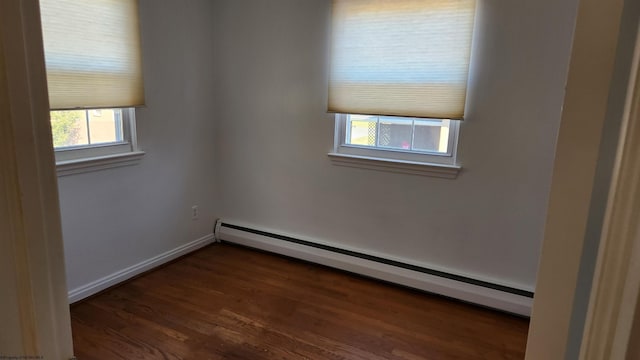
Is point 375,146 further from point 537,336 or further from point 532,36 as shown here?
point 537,336

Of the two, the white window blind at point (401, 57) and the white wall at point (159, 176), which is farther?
the white wall at point (159, 176)

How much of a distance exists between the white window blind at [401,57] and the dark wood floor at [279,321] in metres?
1.24

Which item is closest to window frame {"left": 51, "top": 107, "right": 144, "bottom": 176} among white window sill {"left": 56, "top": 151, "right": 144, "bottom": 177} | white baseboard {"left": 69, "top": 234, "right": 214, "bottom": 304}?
white window sill {"left": 56, "top": 151, "right": 144, "bottom": 177}

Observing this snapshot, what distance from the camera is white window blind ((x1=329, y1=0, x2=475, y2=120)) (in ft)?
7.82

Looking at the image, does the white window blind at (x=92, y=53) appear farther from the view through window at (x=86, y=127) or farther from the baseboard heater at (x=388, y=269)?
the baseboard heater at (x=388, y=269)

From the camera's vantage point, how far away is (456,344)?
2.21 m

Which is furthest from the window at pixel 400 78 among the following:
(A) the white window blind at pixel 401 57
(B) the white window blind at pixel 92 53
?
(B) the white window blind at pixel 92 53

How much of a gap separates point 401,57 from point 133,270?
93.1 inches

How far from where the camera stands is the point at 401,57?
2.54 meters

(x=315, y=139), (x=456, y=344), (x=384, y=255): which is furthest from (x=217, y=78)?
(x=456, y=344)

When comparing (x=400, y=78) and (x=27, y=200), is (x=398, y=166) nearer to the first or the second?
(x=400, y=78)

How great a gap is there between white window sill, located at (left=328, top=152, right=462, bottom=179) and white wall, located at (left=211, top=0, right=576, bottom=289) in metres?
0.04

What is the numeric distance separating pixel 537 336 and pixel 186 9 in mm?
3105

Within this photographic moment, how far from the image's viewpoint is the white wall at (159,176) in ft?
8.28
